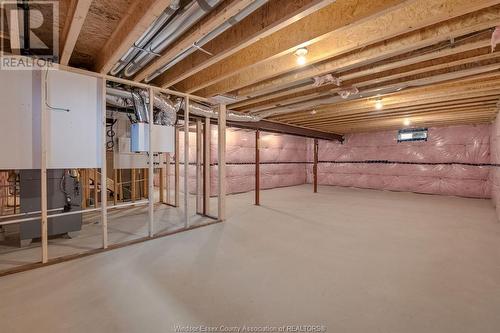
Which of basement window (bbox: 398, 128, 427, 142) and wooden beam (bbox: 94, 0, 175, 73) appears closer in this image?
wooden beam (bbox: 94, 0, 175, 73)

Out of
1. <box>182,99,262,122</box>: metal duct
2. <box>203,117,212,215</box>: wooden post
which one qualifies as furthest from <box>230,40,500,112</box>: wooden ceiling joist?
<box>203,117,212,215</box>: wooden post

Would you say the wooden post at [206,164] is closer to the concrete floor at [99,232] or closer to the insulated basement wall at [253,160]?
the concrete floor at [99,232]

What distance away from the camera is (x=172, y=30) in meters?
1.88

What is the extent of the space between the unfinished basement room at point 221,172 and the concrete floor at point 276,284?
2 cm

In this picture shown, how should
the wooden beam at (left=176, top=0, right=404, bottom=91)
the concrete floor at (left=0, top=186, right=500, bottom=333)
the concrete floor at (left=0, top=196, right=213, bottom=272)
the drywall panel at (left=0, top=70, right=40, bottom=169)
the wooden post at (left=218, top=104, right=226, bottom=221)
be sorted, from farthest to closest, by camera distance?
the wooden post at (left=218, top=104, right=226, bottom=221) → the concrete floor at (left=0, top=196, right=213, bottom=272) → the drywall panel at (left=0, top=70, right=40, bottom=169) → the wooden beam at (left=176, top=0, right=404, bottom=91) → the concrete floor at (left=0, top=186, right=500, bottom=333)

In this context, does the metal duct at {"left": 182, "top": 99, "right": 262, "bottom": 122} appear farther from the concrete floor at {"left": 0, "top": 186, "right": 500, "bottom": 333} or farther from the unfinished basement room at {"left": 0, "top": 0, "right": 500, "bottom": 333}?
the concrete floor at {"left": 0, "top": 186, "right": 500, "bottom": 333}

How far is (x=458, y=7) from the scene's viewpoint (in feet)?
4.99

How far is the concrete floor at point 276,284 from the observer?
1.51m

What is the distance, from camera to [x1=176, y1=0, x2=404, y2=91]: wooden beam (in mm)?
1617

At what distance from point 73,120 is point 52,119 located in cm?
17

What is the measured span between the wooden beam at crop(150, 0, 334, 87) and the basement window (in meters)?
7.32

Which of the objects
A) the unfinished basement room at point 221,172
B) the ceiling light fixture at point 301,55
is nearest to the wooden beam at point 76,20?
the unfinished basement room at point 221,172

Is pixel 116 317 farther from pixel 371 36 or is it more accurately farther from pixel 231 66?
pixel 371 36

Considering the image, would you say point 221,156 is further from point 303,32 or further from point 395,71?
point 395,71
